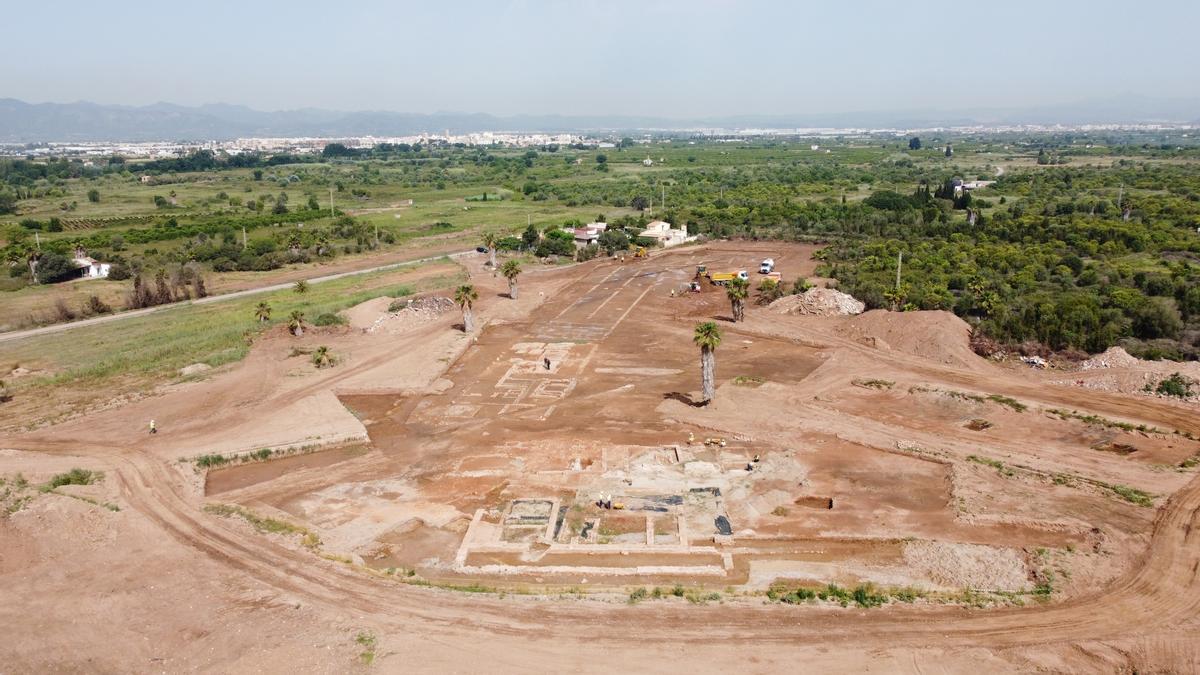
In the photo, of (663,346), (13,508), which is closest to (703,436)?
(663,346)

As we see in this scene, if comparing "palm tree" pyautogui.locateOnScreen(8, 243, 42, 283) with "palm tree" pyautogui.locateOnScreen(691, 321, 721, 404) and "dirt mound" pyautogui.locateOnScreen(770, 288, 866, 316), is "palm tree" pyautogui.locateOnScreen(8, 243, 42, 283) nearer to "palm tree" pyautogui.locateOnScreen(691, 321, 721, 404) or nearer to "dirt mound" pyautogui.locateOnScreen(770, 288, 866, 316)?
"dirt mound" pyautogui.locateOnScreen(770, 288, 866, 316)

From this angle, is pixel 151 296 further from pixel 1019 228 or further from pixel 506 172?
pixel 506 172

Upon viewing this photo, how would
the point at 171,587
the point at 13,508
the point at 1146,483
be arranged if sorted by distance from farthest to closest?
the point at 1146,483 → the point at 13,508 → the point at 171,587

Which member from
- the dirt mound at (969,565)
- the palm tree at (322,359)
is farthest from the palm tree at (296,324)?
the dirt mound at (969,565)

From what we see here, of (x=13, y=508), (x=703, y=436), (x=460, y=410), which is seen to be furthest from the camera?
(x=460, y=410)

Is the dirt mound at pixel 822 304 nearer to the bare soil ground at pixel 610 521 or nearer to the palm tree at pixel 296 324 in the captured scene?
the bare soil ground at pixel 610 521

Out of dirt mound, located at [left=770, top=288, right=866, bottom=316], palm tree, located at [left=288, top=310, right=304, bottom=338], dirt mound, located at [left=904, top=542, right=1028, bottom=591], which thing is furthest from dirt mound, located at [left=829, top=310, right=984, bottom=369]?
palm tree, located at [left=288, top=310, right=304, bottom=338]
